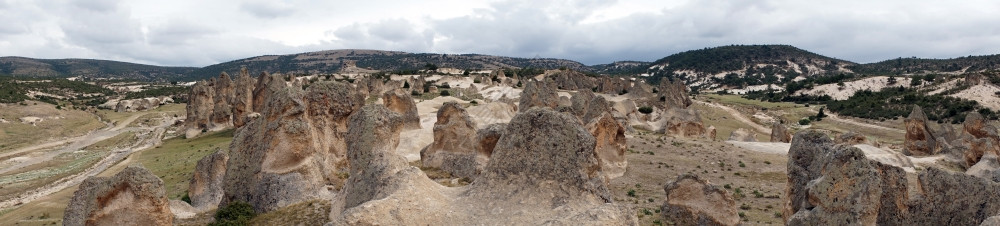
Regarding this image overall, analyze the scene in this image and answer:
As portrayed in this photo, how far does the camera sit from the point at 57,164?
46.7 m

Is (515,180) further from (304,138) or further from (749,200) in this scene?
(749,200)

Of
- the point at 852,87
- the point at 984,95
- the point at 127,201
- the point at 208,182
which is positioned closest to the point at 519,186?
the point at 127,201

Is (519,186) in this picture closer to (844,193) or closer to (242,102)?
(844,193)

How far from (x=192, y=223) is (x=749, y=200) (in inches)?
786

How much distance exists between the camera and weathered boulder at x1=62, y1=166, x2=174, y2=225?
14.9 m

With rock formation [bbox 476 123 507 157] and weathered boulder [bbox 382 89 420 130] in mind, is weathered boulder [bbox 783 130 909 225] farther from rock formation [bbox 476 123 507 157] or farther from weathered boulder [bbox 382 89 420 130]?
weathered boulder [bbox 382 89 420 130]

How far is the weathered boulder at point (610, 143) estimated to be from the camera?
26.8m

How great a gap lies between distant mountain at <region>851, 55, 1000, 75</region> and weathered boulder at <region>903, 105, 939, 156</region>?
126124 millimetres

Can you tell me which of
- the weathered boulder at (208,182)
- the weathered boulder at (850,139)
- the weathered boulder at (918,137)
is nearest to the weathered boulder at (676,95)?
the weathered boulder at (850,139)

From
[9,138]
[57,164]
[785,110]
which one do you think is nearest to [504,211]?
[57,164]

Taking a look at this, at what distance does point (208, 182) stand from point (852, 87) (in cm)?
12353

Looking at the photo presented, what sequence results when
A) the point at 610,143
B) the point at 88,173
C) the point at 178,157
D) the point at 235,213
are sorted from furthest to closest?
the point at 178,157 → the point at 88,173 → the point at 610,143 → the point at 235,213

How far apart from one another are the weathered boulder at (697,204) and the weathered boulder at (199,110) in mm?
53214

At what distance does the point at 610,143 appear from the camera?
2767 centimetres
